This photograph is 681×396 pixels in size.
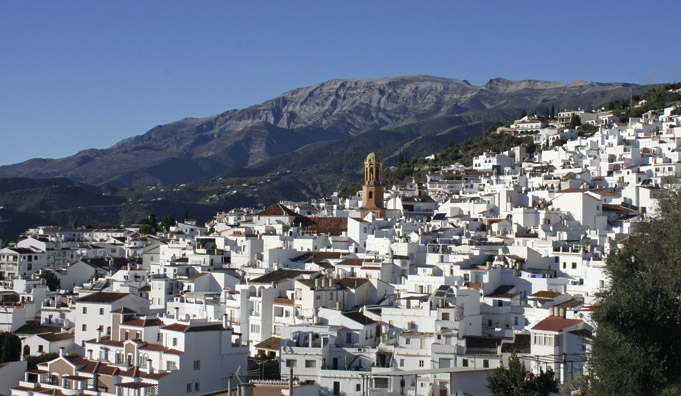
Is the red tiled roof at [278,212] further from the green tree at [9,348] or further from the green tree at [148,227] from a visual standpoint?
the green tree at [9,348]

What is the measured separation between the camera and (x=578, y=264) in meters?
40.6

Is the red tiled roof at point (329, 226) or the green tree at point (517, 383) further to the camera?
the red tiled roof at point (329, 226)

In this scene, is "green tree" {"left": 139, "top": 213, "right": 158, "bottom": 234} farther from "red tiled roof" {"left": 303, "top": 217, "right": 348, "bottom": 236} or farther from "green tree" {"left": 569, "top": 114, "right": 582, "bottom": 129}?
"green tree" {"left": 569, "top": 114, "right": 582, "bottom": 129}

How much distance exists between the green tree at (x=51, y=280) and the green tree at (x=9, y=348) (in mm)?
13252

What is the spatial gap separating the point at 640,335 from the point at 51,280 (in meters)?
39.2

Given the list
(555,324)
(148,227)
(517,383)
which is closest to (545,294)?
(555,324)

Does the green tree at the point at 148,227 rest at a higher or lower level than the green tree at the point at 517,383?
higher

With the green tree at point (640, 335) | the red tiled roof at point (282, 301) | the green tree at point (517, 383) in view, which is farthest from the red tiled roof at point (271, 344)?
the green tree at point (640, 335)

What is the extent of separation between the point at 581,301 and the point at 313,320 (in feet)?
32.6

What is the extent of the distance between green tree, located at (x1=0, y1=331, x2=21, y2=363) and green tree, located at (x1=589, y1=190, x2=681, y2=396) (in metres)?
25.1

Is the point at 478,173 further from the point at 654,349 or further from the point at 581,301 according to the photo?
the point at 654,349

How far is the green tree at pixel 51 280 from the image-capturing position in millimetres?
55125

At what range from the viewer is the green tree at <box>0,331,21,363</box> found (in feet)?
132

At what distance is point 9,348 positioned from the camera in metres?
40.8
